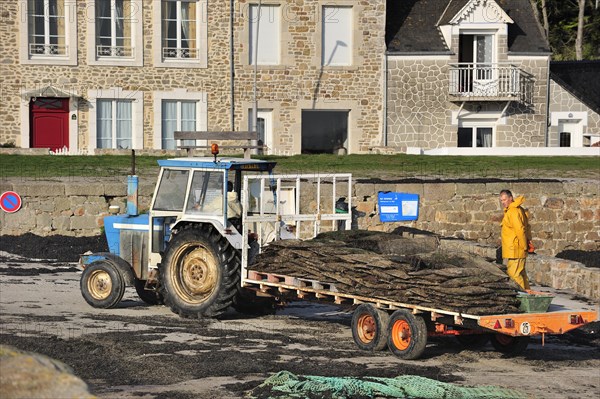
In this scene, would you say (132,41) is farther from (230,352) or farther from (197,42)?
(230,352)

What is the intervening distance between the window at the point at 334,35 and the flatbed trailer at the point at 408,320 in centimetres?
2322

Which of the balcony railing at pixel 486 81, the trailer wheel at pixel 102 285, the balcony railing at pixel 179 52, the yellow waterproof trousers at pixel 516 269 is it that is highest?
the balcony railing at pixel 179 52

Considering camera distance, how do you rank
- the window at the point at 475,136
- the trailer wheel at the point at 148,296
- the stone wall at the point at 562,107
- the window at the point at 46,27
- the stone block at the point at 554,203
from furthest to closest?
1. the stone wall at the point at 562,107
2. the window at the point at 475,136
3. the window at the point at 46,27
4. the stone block at the point at 554,203
5. the trailer wheel at the point at 148,296

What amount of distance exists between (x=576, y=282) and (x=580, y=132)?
22.8 meters

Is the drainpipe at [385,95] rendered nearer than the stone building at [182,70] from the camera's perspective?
No

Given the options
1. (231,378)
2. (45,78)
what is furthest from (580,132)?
(231,378)

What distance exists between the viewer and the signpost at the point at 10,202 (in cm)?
2198

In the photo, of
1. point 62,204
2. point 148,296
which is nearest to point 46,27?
point 62,204

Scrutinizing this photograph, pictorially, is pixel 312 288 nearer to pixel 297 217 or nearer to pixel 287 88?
pixel 297 217

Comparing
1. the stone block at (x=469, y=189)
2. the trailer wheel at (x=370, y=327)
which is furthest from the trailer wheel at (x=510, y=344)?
the stone block at (x=469, y=189)

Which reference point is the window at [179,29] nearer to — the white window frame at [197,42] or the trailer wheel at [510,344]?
the white window frame at [197,42]

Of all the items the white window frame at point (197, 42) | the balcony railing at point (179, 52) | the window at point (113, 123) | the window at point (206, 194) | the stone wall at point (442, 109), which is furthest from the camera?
the stone wall at point (442, 109)

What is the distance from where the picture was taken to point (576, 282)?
18.2 meters

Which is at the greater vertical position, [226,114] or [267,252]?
[226,114]
